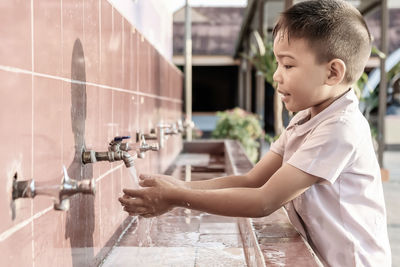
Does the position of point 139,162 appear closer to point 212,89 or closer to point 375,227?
point 375,227

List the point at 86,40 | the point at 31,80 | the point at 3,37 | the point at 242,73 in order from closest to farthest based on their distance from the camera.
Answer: the point at 3,37 → the point at 31,80 → the point at 86,40 → the point at 242,73

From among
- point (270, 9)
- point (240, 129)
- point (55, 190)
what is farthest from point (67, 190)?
point (270, 9)

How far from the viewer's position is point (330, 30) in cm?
115

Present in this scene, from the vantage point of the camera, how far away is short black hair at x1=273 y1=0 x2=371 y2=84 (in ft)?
3.78

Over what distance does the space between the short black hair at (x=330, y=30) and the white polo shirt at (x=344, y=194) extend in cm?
11

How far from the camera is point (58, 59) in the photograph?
3.36 feet

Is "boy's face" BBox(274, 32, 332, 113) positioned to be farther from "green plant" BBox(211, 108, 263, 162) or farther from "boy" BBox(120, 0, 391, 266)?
"green plant" BBox(211, 108, 263, 162)

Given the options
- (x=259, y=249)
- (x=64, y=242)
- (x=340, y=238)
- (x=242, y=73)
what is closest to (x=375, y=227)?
(x=340, y=238)

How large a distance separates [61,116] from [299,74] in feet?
1.76

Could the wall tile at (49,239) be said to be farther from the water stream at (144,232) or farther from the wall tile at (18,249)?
the water stream at (144,232)

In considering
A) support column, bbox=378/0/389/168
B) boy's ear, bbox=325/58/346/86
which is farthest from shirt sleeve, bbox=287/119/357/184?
support column, bbox=378/0/389/168

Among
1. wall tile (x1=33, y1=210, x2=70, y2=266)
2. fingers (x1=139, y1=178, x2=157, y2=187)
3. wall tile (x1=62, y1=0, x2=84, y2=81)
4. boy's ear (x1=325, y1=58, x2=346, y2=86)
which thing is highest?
wall tile (x1=62, y1=0, x2=84, y2=81)

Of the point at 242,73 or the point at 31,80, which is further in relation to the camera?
the point at 242,73

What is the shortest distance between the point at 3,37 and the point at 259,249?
662mm
